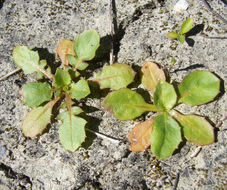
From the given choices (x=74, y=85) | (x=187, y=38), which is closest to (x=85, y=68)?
(x=74, y=85)

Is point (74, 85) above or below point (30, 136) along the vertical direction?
above

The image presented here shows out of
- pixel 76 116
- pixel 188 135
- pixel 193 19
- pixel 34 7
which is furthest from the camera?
pixel 34 7

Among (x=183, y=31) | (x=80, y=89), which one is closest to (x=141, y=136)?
(x=80, y=89)

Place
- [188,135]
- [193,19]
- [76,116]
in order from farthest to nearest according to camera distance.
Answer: [193,19] < [76,116] < [188,135]

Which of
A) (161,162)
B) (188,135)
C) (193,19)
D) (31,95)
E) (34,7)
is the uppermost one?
(34,7)

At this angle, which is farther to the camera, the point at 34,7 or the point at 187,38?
the point at 34,7

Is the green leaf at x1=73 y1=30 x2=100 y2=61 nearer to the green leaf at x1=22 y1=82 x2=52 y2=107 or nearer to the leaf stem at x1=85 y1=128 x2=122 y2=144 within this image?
the green leaf at x1=22 y1=82 x2=52 y2=107

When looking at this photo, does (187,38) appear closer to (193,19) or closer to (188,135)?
(193,19)

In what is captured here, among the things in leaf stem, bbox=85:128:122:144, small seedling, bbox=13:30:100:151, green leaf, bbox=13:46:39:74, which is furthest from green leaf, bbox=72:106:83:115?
green leaf, bbox=13:46:39:74
